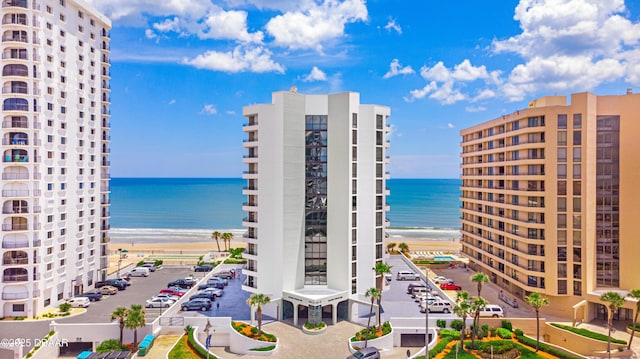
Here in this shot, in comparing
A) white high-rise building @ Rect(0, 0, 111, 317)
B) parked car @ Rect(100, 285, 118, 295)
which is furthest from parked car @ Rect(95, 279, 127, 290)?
parked car @ Rect(100, 285, 118, 295)

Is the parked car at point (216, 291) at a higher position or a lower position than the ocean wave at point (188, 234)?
higher

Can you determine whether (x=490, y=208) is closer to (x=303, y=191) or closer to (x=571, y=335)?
(x=571, y=335)

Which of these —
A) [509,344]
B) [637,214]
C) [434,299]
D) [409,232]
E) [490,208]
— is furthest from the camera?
[409,232]

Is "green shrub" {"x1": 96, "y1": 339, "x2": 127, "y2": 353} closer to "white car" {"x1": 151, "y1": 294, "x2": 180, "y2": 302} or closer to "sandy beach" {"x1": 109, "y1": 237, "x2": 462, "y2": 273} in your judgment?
"white car" {"x1": 151, "y1": 294, "x2": 180, "y2": 302}

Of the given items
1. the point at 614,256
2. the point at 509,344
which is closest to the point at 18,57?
the point at 509,344

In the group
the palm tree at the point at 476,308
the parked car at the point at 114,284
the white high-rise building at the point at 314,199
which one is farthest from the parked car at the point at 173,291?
the palm tree at the point at 476,308

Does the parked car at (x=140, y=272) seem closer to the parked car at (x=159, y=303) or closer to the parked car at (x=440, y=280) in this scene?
the parked car at (x=159, y=303)
